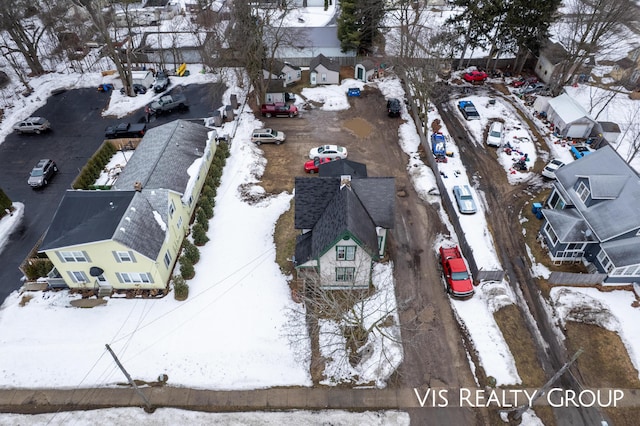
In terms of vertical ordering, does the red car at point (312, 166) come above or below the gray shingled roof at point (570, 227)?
below

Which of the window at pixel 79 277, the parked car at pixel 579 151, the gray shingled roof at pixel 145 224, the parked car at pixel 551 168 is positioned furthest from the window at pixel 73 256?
the parked car at pixel 579 151

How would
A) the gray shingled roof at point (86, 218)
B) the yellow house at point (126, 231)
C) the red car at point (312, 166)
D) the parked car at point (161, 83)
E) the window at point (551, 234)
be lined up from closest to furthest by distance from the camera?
1. the gray shingled roof at point (86, 218)
2. the yellow house at point (126, 231)
3. the window at point (551, 234)
4. the red car at point (312, 166)
5. the parked car at point (161, 83)

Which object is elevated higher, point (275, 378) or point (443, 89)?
point (443, 89)

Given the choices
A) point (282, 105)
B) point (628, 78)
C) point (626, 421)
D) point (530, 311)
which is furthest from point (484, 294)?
point (628, 78)

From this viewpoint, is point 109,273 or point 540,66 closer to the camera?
point 109,273

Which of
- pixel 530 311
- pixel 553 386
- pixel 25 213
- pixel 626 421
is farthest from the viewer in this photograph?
pixel 25 213

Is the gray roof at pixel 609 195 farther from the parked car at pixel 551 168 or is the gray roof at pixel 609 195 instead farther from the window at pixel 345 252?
the window at pixel 345 252

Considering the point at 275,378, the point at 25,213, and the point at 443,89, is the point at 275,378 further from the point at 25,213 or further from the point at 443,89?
the point at 443,89
